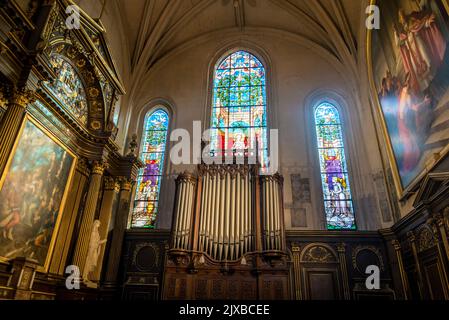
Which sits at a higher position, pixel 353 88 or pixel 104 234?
pixel 353 88

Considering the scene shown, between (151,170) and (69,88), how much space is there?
4305 mm

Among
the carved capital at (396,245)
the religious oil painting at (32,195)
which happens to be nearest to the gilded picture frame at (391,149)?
the carved capital at (396,245)

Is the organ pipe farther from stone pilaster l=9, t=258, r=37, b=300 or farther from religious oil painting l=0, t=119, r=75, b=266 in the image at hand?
stone pilaster l=9, t=258, r=37, b=300

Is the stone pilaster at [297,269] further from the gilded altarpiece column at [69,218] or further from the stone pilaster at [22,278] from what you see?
the stone pilaster at [22,278]

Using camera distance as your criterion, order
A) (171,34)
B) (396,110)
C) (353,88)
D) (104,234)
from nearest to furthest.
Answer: (396,110) → (104,234) → (353,88) → (171,34)

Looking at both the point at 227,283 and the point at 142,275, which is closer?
the point at 227,283

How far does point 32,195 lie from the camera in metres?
Answer: 7.33

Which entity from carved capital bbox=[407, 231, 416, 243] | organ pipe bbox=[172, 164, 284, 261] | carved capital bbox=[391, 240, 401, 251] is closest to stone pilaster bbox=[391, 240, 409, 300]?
carved capital bbox=[391, 240, 401, 251]

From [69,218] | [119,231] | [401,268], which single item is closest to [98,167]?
[69,218]

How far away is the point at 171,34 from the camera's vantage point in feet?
47.8

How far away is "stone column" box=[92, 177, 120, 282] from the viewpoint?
9.29 meters

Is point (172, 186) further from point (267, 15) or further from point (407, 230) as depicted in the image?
point (267, 15)

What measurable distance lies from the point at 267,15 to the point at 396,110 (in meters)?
8.42

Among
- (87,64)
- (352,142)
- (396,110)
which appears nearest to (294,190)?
(352,142)
